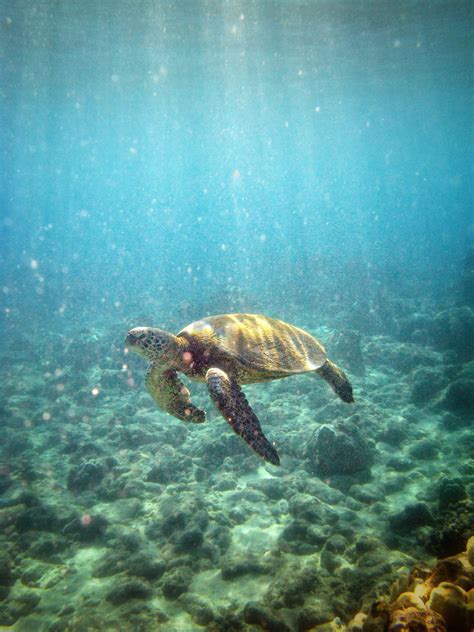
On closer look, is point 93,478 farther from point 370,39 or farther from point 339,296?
point 370,39

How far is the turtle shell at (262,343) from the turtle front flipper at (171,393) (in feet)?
2.46

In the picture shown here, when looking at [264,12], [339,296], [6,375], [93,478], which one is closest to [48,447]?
[93,478]

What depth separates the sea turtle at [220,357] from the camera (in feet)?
15.2

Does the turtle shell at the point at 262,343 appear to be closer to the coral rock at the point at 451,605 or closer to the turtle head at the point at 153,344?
the turtle head at the point at 153,344

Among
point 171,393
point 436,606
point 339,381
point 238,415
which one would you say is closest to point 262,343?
point 238,415

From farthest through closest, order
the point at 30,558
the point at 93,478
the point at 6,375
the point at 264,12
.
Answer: the point at 264,12
the point at 6,375
the point at 93,478
the point at 30,558

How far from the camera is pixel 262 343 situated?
524cm

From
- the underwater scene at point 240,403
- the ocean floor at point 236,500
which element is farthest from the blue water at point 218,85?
the ocean floor at point 236,500

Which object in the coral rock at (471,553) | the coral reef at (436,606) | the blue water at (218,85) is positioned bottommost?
the coral rock at (471,553)

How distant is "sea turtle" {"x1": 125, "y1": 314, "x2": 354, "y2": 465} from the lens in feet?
15.2

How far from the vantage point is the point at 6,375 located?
15.2m

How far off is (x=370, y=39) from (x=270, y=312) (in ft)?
66.8

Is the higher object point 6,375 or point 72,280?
point 72,280

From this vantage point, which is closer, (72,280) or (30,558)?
(30,558)
